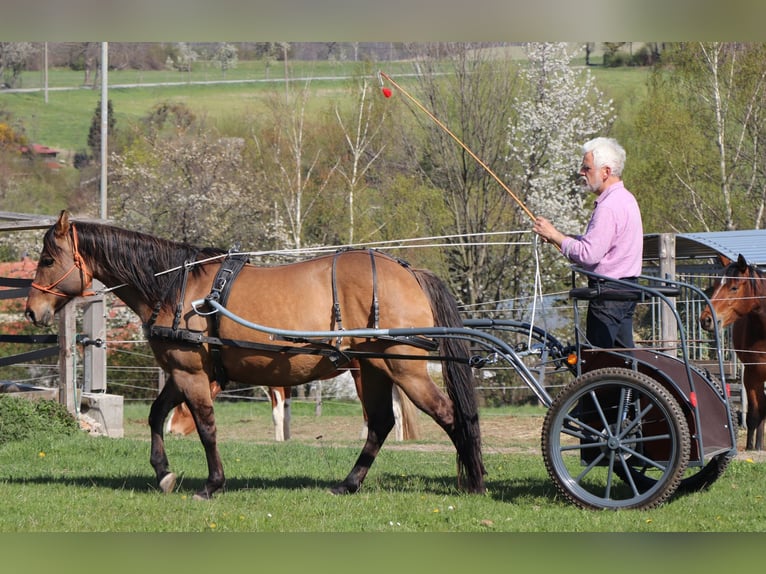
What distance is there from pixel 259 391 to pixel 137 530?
20371 mm

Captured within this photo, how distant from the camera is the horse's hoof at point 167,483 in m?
6.55

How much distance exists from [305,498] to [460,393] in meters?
1.25

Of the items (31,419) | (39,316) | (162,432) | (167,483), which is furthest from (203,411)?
(31,419)

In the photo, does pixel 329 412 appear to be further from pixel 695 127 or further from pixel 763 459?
pixel 763 459

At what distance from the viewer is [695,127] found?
26.0 meters

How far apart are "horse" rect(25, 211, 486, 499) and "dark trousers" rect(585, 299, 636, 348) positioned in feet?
3.07

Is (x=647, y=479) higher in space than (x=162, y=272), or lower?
lower

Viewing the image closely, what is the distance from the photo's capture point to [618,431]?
5.64 meters

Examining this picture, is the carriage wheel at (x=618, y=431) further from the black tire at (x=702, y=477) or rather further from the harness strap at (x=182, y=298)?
the harness strap at (x=182, y=298)

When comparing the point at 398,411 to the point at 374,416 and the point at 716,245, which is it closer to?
the point at 716,245

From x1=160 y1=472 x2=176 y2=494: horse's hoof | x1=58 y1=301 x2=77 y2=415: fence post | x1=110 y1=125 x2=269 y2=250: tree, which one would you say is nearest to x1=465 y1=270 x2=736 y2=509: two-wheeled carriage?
x1=160 y1=472 x2=176 y2=494: horse's hoof

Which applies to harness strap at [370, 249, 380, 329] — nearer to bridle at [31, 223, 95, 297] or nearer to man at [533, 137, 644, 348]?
man at [533, 137, 644, 348]

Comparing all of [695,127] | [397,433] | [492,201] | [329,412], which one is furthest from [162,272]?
[695,127]

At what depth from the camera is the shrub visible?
9.72 meters
